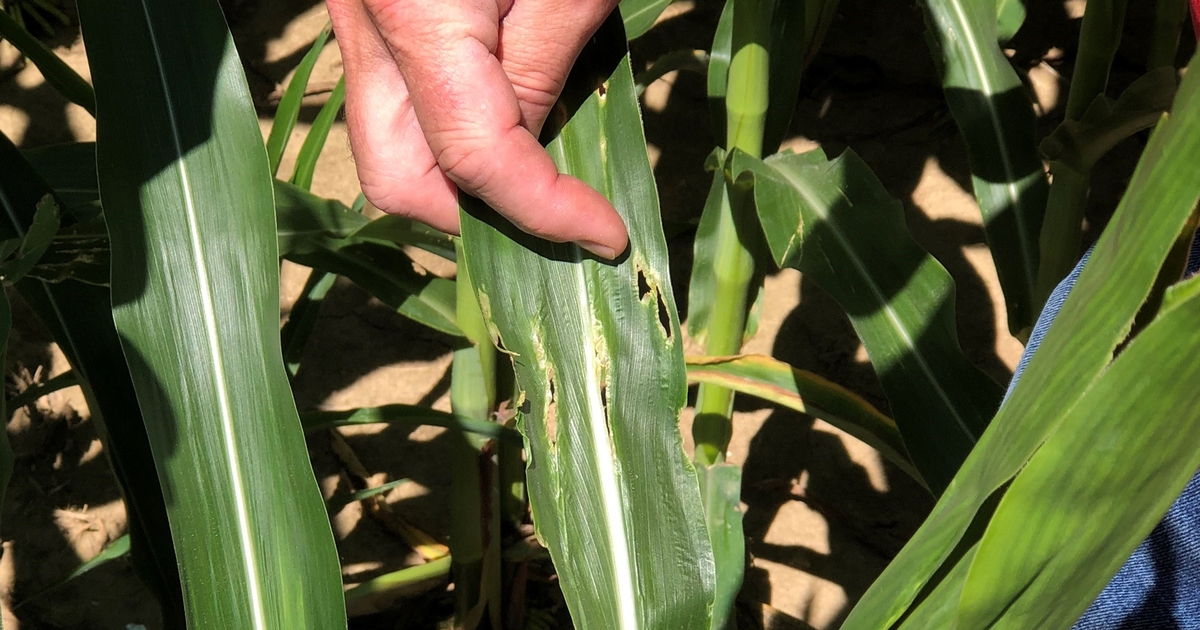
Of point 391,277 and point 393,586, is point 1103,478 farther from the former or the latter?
point 393,586

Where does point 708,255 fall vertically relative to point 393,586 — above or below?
above

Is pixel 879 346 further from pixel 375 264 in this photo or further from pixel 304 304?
pixel 304 304

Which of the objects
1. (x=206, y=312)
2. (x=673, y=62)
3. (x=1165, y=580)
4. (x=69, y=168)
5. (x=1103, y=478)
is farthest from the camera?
(x=673, y=62)

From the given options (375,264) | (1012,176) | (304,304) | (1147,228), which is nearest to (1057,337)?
(1147,228)

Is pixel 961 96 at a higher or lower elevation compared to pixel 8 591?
higher

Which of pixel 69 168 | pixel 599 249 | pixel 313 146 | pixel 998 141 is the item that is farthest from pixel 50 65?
→ pixel 998 141
